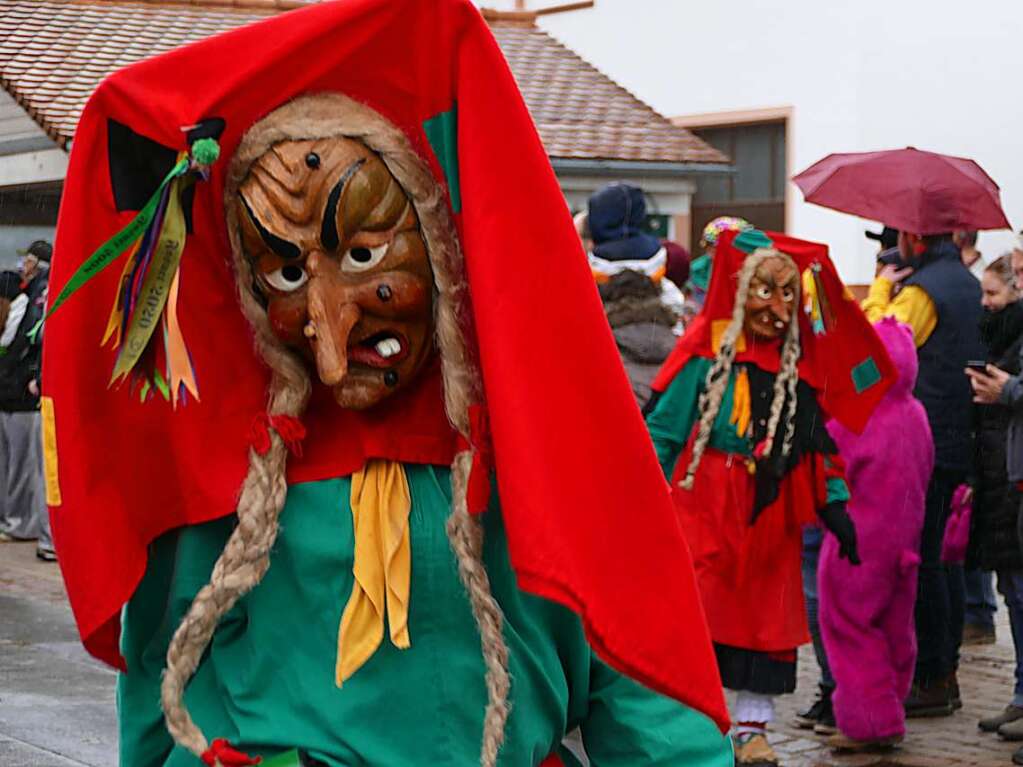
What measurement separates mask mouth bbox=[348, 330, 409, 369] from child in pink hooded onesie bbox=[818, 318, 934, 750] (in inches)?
187

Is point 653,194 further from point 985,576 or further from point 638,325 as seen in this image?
point 638,325

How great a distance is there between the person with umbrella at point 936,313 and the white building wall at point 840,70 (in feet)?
27.2

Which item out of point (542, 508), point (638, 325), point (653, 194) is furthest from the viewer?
point (653, 194)

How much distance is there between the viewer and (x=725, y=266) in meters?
6.68

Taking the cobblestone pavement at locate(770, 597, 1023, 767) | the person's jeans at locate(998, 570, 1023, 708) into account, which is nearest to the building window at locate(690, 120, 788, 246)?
the cobblestone pavement at locate(770, 597, 1023, 767)

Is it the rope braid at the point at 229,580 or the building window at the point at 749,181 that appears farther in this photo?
the building window at the point at 749,181

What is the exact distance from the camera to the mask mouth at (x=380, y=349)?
100 inches

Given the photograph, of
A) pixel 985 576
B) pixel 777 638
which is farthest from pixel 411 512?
pixel 985 576

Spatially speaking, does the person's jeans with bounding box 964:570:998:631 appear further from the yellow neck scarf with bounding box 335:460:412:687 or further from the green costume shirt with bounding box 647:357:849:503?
the yellow neck scarf with bounding box 335:460:412:687

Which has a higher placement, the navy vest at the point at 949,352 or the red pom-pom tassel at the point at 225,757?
the red pom-pom tassel at the point at 225,757

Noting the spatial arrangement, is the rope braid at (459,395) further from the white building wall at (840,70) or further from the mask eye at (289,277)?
the white building wall at (840,70)

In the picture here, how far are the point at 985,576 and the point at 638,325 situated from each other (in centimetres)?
310

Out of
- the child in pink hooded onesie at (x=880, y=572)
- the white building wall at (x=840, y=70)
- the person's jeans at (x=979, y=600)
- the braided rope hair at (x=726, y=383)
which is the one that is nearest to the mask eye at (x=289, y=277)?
the braided rope hair at (x=726, y=383)

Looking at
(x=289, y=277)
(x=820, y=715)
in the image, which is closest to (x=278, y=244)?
(x=289, y=277)
